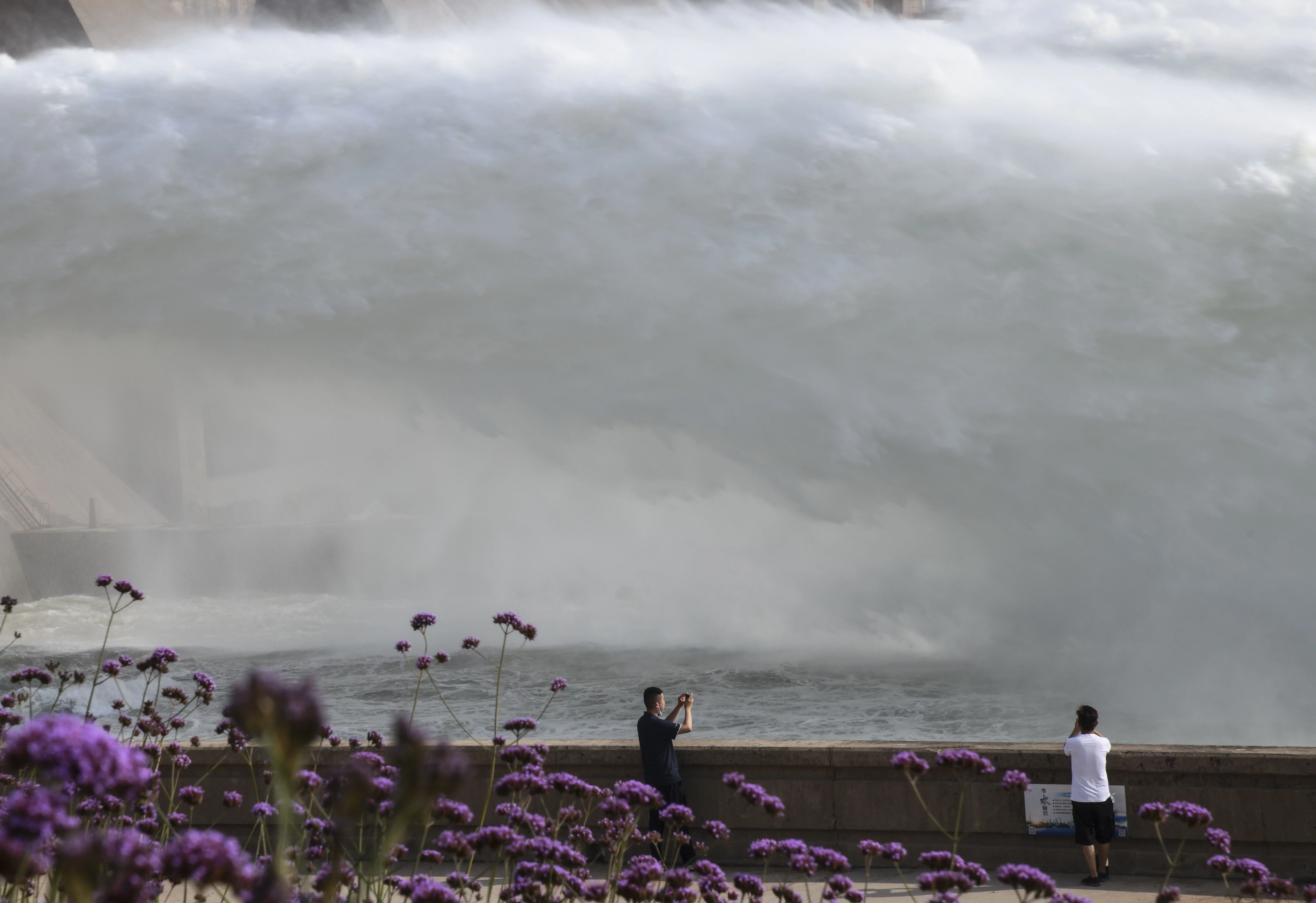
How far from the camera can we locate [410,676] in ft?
64.6

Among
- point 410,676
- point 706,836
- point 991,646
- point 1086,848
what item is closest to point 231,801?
point 706,836

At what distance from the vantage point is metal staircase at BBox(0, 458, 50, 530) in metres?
38.8

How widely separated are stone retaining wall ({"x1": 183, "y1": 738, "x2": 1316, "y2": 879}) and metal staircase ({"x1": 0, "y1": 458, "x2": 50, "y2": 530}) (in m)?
37.3

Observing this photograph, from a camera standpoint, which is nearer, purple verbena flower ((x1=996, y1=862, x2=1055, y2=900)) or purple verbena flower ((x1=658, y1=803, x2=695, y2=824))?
purple verbena flower ((x1=996, y1=862, x2=1055, y2=900))

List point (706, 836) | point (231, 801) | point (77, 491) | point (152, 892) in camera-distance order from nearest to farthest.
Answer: point (152, 892) → point (231, 801) → point (706, 836) → point (77, 491)

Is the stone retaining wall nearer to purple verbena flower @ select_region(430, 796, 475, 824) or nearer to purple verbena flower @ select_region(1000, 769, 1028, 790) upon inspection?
purple verbena flower @ select_region(1000, 769, 1028, 790)

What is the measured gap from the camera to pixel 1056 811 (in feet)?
23.7

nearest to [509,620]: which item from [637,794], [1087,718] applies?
[637,794]

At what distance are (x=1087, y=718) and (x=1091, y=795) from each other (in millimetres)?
536

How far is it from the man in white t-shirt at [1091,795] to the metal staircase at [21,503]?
40.7m

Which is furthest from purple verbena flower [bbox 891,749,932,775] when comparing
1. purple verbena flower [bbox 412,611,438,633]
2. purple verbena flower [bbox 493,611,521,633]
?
purple verbena flower [bbox 412,611,438,633]

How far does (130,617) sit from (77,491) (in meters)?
13.3

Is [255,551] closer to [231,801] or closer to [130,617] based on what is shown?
[130,617]

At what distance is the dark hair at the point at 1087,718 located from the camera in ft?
21.9
